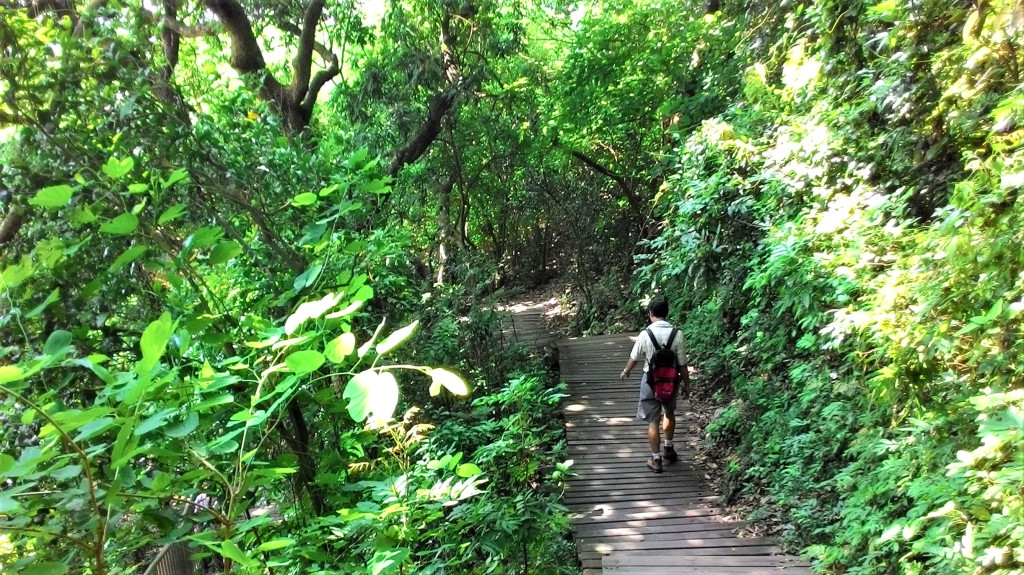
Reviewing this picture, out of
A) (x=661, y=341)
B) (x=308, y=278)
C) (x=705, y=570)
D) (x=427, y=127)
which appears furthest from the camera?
(x=427, y=127)

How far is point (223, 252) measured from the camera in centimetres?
118

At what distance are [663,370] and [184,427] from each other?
416cm

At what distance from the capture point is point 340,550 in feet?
5.25

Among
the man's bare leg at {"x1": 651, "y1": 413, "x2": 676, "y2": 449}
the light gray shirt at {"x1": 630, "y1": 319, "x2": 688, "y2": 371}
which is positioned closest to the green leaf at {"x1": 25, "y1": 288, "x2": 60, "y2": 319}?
the light gray shirt at {"x1": 630, "y1": 319, "x2": 688, "y2": 371}

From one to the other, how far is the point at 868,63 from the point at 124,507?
176 inches

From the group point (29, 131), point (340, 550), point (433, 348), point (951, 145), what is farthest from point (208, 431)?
point (433, 348)

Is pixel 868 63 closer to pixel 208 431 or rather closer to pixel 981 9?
pixel 981 9

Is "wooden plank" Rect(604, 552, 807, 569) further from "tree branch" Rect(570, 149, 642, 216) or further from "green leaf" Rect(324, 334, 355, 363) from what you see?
"tree branch" Rect(570, 149, 642, 216)

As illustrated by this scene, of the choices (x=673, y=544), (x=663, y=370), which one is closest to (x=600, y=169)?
(x=663, y=370)

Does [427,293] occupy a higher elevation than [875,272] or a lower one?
higher

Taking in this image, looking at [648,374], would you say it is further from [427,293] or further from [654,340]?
[427,293]

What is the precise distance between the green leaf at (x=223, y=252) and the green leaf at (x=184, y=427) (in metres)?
0.40

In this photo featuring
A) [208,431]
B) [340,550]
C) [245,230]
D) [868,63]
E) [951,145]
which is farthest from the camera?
[868,63]

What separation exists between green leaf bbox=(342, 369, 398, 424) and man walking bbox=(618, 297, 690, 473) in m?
4.07
